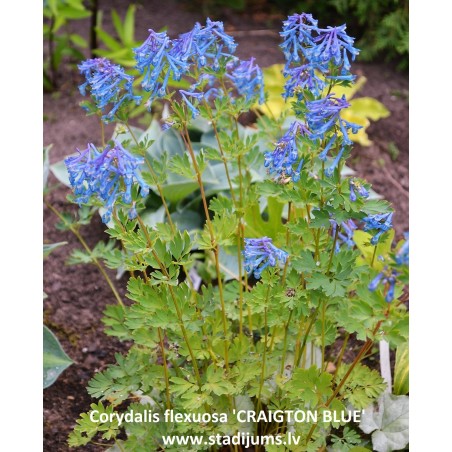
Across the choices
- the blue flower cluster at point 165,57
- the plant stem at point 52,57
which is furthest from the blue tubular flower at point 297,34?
the plant stem at point 52,57

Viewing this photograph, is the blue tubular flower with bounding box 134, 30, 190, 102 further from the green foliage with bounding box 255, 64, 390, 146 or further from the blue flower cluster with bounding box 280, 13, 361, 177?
the green foliage with bounding box 255, 64, 390, 146

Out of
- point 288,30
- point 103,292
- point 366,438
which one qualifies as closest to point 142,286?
point 288,30

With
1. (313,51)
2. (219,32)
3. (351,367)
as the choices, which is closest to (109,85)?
(219,32)

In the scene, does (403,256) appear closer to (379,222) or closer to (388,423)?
(379,222)

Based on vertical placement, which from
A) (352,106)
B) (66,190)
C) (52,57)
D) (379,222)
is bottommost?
(379,222)

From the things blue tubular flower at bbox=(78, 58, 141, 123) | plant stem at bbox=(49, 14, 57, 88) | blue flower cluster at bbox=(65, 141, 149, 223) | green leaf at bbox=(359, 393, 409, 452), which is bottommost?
green leaf at bbox=(359, 393, 409, 452)

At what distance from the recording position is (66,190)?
2398mm

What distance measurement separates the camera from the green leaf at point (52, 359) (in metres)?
1.69

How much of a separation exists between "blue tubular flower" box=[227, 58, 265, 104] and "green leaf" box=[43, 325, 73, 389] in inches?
27.3

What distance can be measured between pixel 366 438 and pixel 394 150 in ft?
4.08

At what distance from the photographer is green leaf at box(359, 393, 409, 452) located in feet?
5.00

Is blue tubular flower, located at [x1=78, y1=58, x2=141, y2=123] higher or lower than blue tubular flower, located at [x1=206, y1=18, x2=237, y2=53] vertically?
lower

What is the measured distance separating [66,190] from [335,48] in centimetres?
143

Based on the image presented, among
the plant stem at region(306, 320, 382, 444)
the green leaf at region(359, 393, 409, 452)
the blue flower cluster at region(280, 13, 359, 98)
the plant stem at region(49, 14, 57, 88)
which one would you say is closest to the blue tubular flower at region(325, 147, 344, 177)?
the blue flower cluster at region(280, 13, 359, 98)
